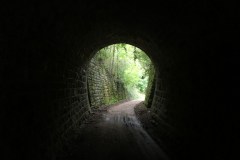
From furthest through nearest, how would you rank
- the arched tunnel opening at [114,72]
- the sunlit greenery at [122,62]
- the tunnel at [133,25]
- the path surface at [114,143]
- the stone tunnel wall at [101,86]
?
the sunlit greenery at [122,62] < the arched tunnel opening at [114,72] < the stone tunnel wall at [101,86] < the path surface at [114,143] < the tunnel at [133,25]

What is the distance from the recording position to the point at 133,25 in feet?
25.0

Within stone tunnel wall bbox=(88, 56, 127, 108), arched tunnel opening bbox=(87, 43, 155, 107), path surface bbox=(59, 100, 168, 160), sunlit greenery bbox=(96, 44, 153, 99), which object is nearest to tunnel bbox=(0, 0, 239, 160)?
path surface bbox=(59, 100, 168, 160)

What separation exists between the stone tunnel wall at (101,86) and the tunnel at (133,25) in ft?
21.1

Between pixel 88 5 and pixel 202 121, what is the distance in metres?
3.07

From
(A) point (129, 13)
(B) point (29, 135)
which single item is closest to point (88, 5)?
(A) point (129, 13)

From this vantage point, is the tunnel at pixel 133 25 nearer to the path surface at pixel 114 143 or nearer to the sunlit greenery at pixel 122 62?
the path surface at pixel 114 143

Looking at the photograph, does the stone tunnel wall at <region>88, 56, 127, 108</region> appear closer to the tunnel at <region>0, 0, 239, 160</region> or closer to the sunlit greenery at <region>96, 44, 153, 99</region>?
the sunlit greenery at <region>96, 44, 153, 99</region>

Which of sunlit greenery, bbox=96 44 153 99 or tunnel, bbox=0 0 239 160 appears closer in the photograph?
tunnel, bbox=0 0 239 160

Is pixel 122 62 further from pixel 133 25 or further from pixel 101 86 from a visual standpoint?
pixel 133 25

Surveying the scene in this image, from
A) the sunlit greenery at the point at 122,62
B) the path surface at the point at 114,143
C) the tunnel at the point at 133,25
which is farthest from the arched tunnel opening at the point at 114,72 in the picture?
the tunnel at the point at 133,25

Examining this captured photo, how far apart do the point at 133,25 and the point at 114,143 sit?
10.4 ft

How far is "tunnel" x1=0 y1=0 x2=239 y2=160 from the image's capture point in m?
3.62

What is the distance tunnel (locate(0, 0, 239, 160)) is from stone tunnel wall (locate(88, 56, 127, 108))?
21.1ft

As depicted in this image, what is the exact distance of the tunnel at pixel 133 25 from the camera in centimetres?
362
